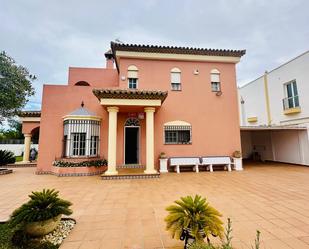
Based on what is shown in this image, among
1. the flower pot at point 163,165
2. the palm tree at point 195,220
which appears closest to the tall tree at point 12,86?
the flower pot at point 163,165

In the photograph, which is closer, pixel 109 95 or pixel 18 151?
pixel 109 95

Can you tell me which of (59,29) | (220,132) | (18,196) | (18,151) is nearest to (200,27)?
(220,132)

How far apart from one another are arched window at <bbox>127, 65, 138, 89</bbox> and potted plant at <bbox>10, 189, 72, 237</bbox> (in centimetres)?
875

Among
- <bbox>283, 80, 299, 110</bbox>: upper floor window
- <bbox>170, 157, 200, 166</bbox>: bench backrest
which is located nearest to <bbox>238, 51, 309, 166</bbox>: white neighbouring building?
<bbox>283, 80, 299, 110</bbox>: upper floor window

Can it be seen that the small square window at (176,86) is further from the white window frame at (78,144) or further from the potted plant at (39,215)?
the potted plant at (39,215)

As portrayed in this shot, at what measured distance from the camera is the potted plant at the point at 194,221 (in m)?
2.32

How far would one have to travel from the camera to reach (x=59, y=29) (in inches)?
427

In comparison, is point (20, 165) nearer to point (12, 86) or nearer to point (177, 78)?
point (12, 86)

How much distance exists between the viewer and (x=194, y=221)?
7.79ft

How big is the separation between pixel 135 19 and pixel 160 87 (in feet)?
16.0

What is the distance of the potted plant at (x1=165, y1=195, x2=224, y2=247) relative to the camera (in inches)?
91.4

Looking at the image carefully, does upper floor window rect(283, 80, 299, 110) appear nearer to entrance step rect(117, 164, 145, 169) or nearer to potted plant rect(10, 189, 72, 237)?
entrance step rect(117, 164, 145, 169)

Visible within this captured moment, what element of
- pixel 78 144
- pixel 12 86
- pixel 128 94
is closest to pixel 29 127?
pixel 12 86

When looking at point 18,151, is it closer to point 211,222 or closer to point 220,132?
point 220,132
